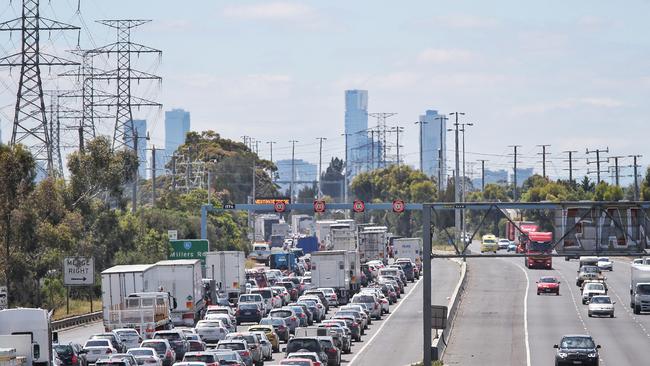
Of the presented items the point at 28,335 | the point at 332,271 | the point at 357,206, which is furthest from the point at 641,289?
the point at 28,335

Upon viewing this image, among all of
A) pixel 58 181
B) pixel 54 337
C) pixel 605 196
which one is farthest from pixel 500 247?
pixel 54 337

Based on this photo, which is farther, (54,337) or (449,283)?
(449,283)

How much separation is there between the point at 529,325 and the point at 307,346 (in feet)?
81.2

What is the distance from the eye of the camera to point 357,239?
108750mm

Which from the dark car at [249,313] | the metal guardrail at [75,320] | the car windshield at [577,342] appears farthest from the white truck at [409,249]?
the car windshield at [577,342]

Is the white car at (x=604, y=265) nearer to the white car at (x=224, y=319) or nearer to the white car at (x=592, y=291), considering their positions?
the white car at (x=592, y=291)

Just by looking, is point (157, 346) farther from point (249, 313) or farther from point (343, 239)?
point (343, 239)

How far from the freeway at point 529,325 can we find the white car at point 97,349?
12.3 meters

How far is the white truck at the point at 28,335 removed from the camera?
3847 centimetres

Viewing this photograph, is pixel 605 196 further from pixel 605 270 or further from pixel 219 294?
pixel 219 294

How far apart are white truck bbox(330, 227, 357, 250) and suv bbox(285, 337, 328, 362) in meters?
57.8

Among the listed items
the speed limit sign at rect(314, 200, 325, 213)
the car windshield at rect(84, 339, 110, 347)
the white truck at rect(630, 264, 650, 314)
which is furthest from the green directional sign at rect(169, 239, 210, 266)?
the car windshield at rect(84, 339, 110, 347)

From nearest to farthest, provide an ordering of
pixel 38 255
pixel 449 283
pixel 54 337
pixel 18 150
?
pixel 54 337 → pixel 18 150 → pixel 38 255 → pixel 449 283

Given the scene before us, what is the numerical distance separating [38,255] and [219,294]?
11.2 m
